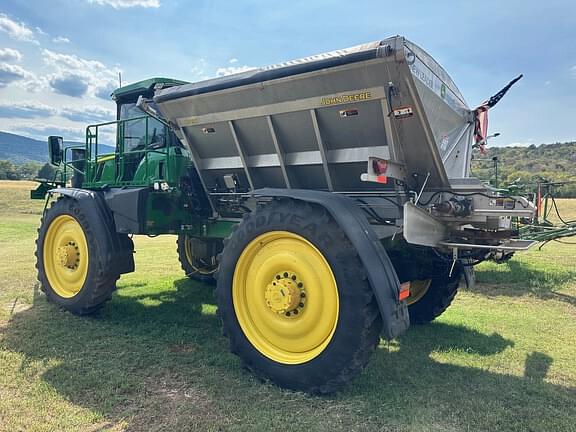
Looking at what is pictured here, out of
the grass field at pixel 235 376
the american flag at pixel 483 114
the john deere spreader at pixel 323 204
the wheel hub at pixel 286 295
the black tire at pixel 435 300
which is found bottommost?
the grass field at pixel 235 376

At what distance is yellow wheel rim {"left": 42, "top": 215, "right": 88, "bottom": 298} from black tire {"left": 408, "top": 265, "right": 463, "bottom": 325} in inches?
159

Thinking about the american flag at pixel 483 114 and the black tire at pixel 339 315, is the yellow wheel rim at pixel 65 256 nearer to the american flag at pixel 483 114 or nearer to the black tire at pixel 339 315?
the black tire at pixel 339 315

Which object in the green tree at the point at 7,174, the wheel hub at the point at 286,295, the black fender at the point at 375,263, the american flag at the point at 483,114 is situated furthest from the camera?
the green tree at the point at 7,174

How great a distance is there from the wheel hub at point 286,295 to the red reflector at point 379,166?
1089 mm

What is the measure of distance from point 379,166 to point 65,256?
4158 mm

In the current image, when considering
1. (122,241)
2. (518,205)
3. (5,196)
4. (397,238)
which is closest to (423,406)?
(397,238)

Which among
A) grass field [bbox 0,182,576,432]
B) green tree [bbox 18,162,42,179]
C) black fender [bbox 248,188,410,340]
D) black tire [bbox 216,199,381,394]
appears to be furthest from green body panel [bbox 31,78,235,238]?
green tree [bbox 18,162,42,179]

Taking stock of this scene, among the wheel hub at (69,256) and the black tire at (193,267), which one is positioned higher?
the wheel hub at (69,256)

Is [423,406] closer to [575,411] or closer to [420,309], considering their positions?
[575,411]

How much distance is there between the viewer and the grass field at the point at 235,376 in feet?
10.1

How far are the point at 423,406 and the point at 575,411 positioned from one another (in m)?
1.11

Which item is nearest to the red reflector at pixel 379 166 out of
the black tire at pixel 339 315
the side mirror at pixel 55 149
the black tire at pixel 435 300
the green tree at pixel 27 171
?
the black tire at pixel 339 315

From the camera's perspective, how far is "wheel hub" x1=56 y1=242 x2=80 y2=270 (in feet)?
18.2

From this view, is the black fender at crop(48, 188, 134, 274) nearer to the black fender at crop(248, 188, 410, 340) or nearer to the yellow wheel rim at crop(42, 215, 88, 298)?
the yellow wheel rim at crop(42, 215, 88, 298)
